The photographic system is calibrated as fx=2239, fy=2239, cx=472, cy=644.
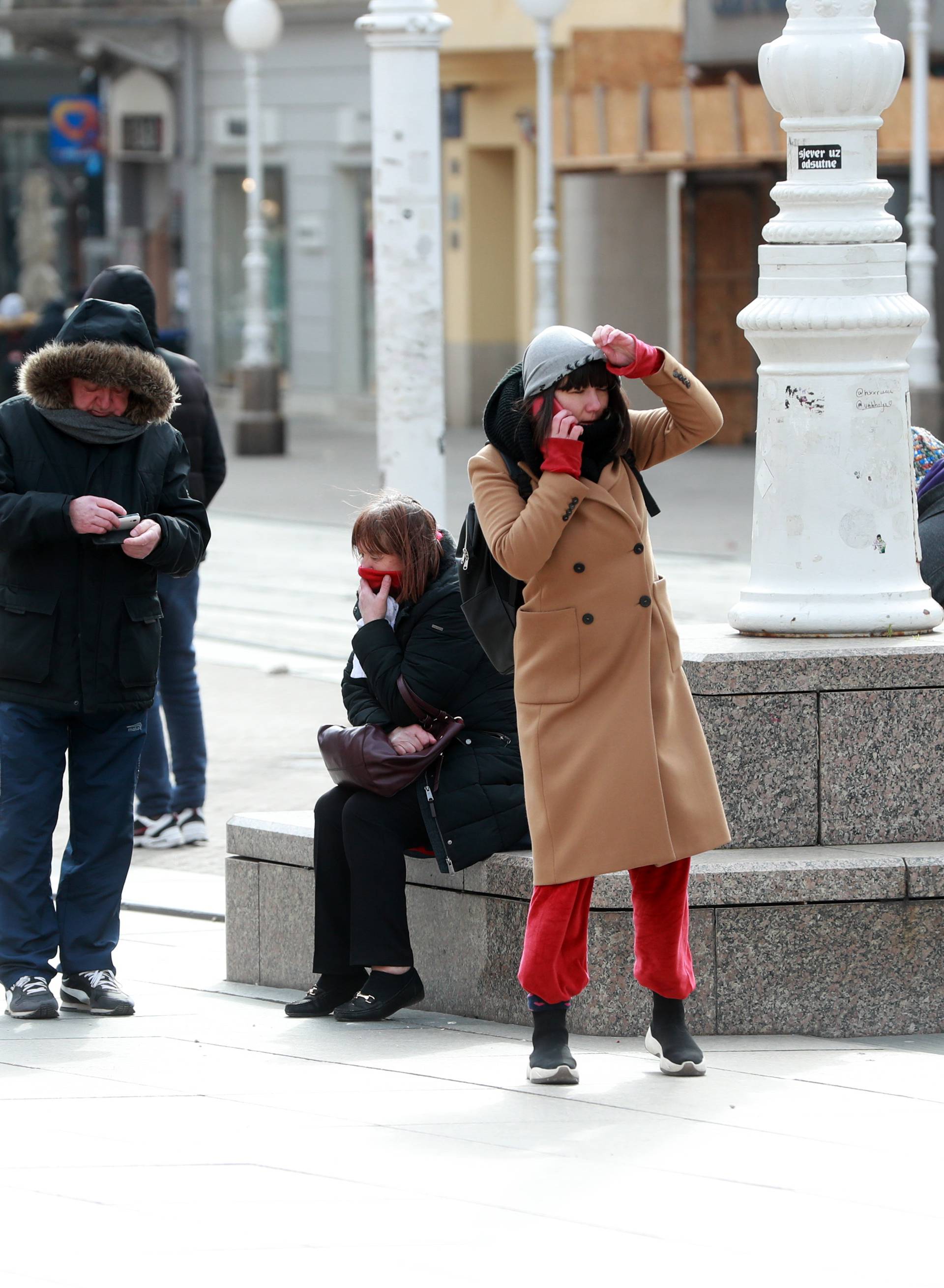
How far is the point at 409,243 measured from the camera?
25.3 feet

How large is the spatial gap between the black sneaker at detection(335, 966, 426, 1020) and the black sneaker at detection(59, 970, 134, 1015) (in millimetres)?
576

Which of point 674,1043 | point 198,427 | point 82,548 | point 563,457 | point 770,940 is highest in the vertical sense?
point 563,457

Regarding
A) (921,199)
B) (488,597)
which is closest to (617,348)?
(488,597)

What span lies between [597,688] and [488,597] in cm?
32

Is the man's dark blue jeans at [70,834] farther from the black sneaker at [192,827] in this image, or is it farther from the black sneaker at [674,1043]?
the black sneaker at [192,827]

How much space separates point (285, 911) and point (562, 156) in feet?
56.3

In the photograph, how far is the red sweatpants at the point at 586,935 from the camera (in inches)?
188

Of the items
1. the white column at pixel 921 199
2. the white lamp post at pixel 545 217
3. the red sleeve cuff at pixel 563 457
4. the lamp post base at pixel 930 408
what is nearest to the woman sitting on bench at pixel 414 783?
the red sleeve cuff at pixel 563 457

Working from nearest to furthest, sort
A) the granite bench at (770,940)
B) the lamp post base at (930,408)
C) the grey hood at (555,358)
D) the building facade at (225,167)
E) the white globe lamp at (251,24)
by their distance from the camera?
the grey hood at (555,358)
the granite bench at (770,940)
the lamp post base at (930,408)
the white globe lamp at (251,24)
the building facade at (225,167)

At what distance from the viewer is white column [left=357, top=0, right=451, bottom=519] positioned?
749 cm

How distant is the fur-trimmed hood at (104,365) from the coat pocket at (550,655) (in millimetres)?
1357

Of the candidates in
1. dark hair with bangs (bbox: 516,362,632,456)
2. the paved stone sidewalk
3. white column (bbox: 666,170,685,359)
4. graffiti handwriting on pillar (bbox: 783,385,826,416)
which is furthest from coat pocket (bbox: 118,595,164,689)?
white column (bbox: 666,170,685,359)

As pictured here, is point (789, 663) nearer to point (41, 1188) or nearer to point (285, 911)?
point (285, 911)

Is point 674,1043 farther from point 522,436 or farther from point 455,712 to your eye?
point 522,436
